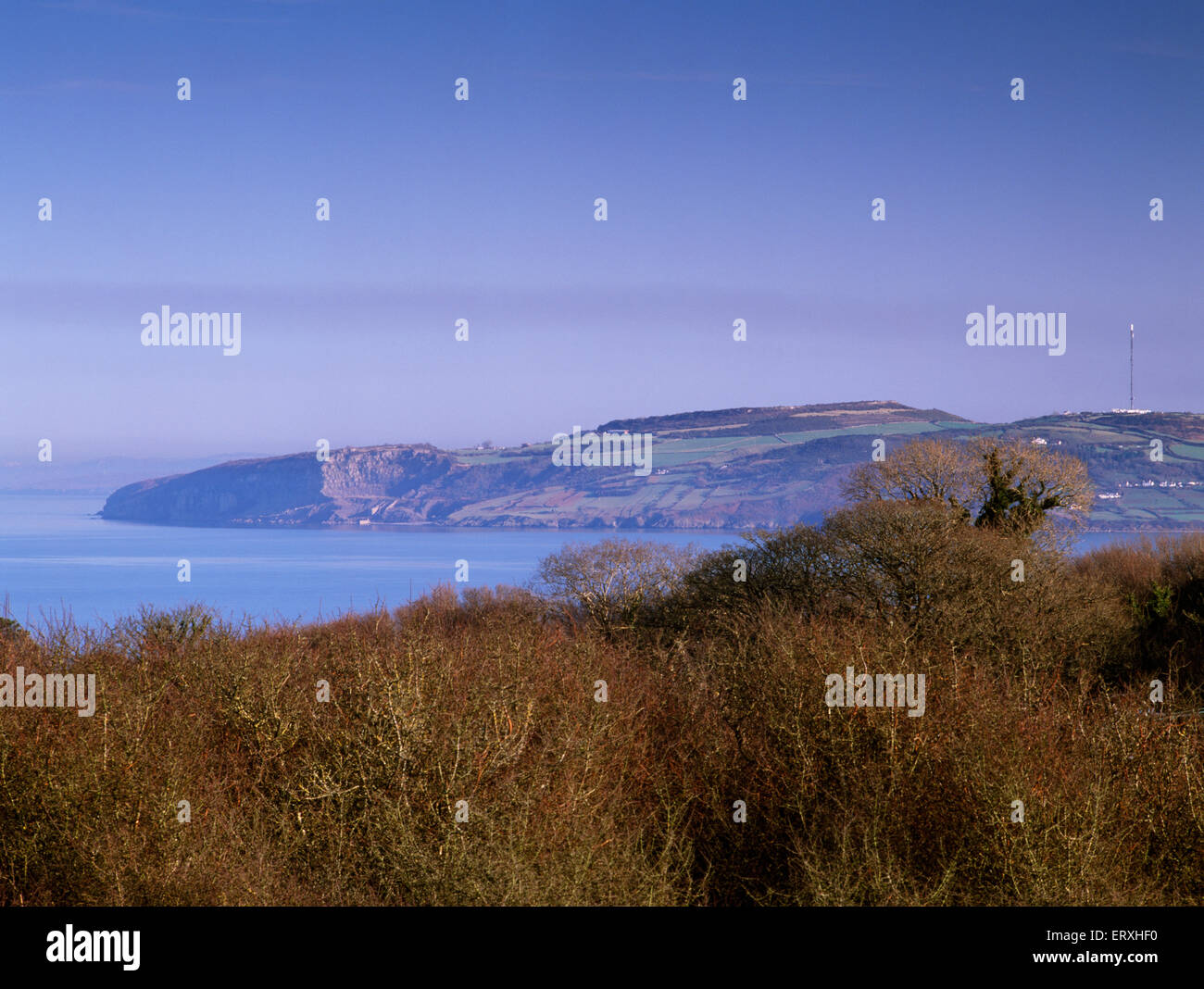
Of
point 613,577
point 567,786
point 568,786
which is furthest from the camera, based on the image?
point 613,577

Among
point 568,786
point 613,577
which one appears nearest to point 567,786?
point 568,786

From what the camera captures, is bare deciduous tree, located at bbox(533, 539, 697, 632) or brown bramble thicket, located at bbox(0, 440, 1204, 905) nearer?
brown bramble thicket, located at bbox(0, 440, 1204, 905)

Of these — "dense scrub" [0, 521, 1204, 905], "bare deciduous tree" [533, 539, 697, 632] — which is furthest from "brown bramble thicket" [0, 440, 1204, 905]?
"bare deciduous tree" [533, 539, 697, 632]

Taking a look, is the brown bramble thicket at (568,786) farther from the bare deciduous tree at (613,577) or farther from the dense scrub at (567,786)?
the bare deciduous tree at (613,577)

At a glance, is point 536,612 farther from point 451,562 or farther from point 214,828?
point 451,562

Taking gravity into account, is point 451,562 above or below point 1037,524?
below

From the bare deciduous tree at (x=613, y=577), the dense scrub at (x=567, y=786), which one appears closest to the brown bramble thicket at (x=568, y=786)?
the dense scrub at (x=567, y=786)

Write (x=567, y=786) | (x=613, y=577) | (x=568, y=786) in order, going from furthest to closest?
(x=613, y=577), (x=567, y=786), (x=568, y=786)

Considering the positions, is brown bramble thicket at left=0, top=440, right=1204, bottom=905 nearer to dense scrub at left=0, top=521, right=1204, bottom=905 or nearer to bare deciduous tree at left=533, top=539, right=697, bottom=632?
dense scrub at left=0, top=521, right=1204, bottom=905

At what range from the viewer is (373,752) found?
20.1 meters

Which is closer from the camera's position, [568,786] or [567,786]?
[568,786]

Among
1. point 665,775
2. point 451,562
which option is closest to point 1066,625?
point 665,775

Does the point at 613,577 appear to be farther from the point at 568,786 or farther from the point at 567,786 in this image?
the point at 568,786

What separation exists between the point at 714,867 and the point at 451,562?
554 ft
